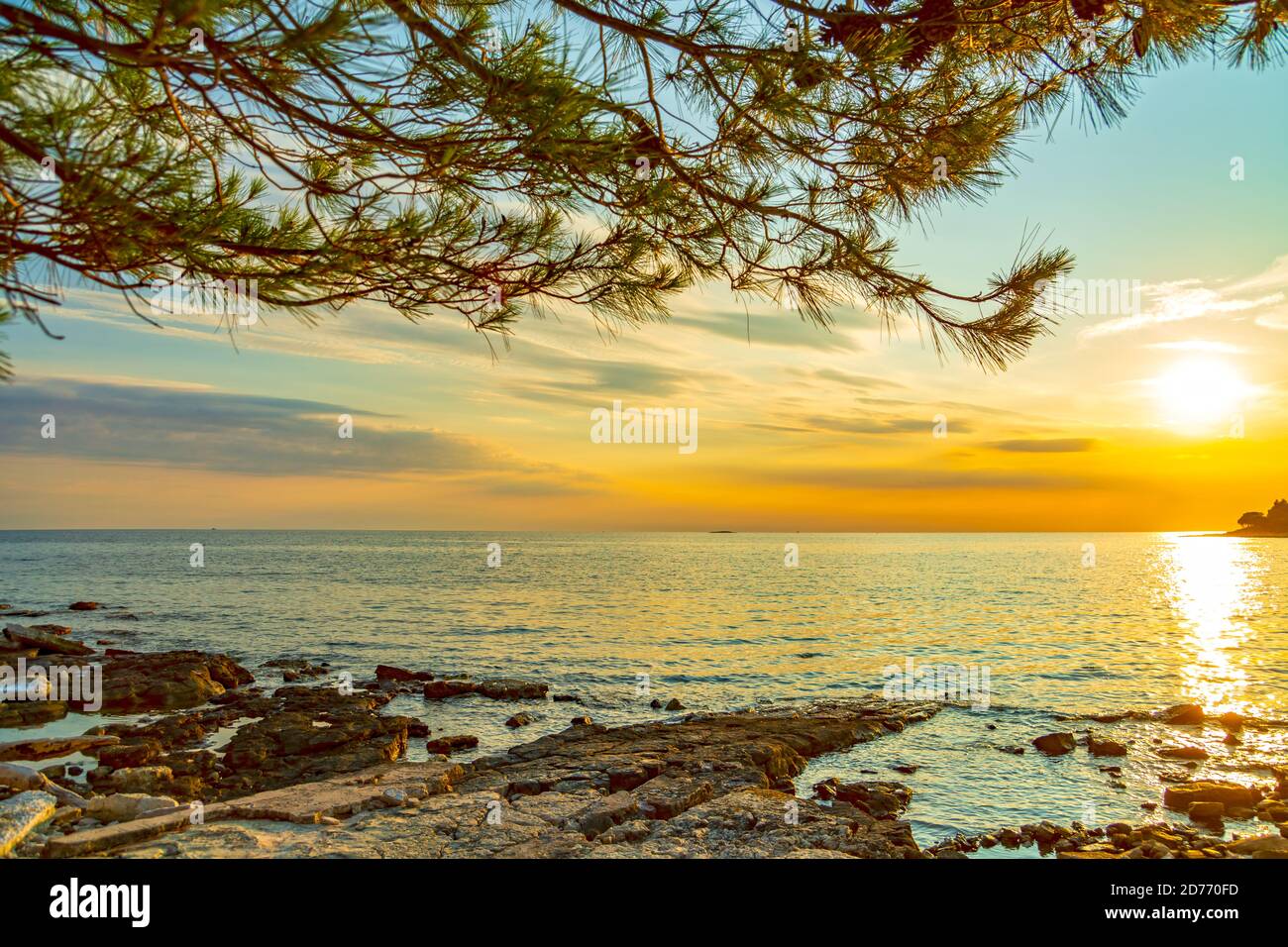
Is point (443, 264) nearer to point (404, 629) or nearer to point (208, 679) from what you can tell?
point (208, 679)

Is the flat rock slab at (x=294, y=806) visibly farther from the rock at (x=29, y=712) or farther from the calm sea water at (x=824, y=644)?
the rock at (x=29, y=712)

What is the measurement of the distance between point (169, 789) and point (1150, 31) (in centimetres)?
1121

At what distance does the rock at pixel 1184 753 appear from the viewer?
11047mm

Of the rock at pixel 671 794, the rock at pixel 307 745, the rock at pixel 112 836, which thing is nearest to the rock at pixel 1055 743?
the rock at pixel 671 794

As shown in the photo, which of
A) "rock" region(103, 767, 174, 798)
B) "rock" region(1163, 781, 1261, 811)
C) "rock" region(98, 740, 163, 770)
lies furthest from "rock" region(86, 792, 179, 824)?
"rock" region(1163, 781, 1261, 811)

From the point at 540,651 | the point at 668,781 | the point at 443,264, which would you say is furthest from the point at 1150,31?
the point at 540,651

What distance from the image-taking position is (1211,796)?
9.02 metres

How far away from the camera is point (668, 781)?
8.20 metres

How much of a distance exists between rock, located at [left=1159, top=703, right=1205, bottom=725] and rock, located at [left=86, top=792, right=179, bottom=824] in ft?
48.7

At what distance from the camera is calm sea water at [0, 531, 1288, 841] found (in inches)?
421

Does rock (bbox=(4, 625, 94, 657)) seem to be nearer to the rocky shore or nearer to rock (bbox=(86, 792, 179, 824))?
the rocky shore

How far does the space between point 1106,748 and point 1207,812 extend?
2.73 m

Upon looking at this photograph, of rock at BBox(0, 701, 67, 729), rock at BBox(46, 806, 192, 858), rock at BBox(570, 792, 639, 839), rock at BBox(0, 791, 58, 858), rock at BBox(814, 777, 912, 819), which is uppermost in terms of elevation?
rock at BBox(46, 806, 192, 858)

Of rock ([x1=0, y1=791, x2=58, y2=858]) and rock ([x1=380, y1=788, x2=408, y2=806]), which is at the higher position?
rock ([x1=0, y1=791, x2=58, y2=858])
